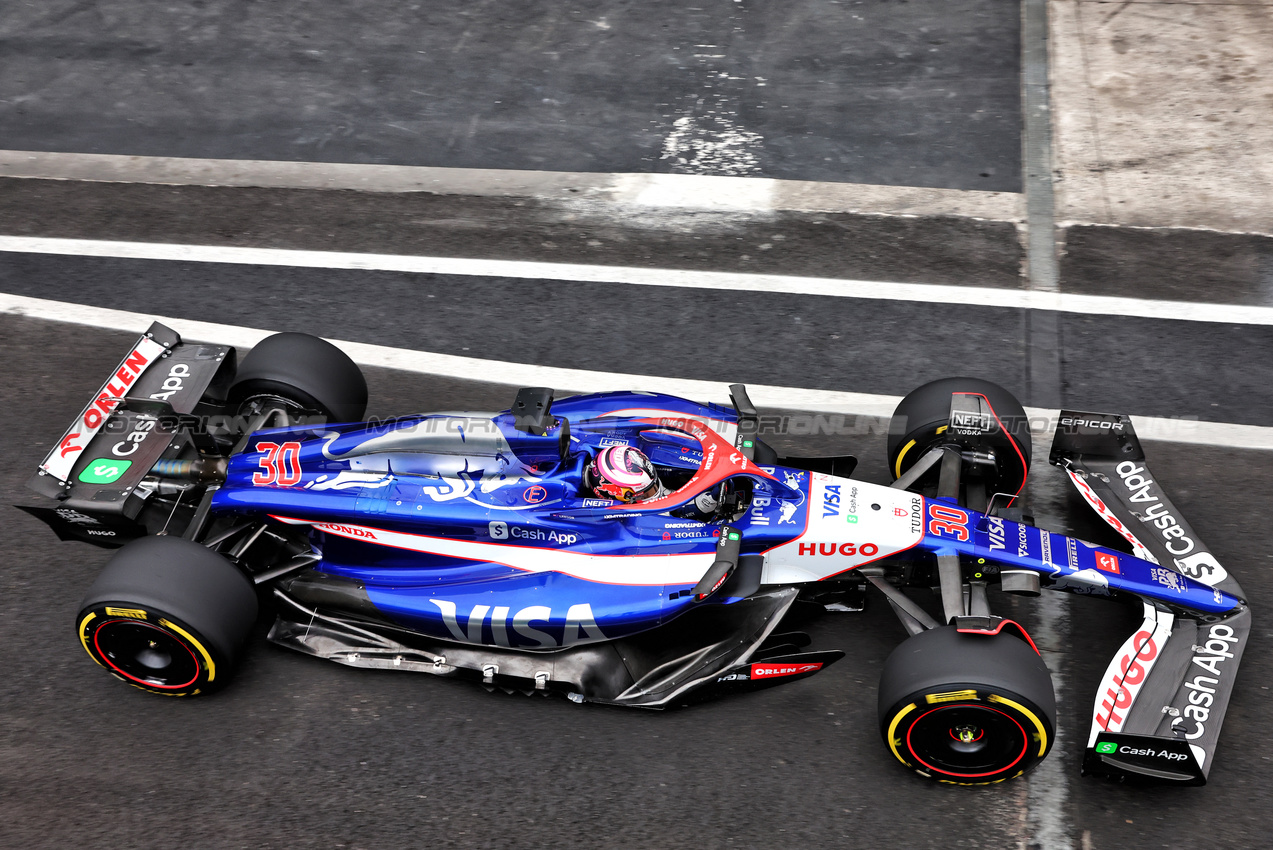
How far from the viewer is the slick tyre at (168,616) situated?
5.09 metres

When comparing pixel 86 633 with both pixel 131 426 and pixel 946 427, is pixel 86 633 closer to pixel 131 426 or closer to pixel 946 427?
pixel 131 426

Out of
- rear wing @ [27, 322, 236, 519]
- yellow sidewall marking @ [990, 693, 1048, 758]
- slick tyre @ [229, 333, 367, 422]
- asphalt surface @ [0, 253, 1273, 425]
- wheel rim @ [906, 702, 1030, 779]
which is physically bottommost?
asphalt surface @ [0, 253, 1273, 425]

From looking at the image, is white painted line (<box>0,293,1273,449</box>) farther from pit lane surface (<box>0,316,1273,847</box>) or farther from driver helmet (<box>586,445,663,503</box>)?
driver helmet (<box>586,445,663,503</box>)

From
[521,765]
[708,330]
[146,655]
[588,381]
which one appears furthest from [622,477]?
[708,330]

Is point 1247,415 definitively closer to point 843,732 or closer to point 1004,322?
point 1004,322

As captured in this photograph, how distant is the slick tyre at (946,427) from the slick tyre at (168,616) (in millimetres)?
3472

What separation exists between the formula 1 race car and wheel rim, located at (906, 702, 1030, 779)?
0.04 ft

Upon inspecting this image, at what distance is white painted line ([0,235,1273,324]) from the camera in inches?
319

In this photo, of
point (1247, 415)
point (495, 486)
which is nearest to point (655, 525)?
point (495, 486)

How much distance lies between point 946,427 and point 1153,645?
1.51 m

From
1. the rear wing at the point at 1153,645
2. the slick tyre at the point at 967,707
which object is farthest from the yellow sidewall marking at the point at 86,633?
the rear wing at the point at 1153,645

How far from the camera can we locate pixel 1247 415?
7293 mm

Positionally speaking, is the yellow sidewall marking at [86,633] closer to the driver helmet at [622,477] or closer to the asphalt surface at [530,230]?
the driver helmet at [622,477]

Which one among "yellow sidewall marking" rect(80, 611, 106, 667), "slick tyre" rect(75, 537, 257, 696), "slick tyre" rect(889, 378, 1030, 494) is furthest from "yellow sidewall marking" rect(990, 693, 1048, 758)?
"yellow sidewall marking" rect(80, 611, 106, 667)
